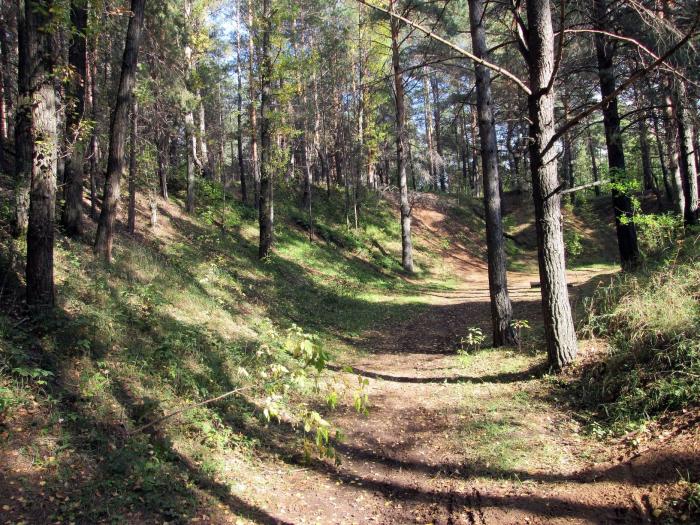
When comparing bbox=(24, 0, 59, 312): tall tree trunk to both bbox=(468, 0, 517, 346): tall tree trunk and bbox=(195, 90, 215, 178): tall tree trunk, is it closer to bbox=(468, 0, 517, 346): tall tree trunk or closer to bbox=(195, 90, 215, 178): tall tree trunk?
bbox=(468, 0, 517, 346): tall tree trunk

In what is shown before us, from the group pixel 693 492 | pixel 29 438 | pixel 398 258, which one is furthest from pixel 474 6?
pixel 398 258

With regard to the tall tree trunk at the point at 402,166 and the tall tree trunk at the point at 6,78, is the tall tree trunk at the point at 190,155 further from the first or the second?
the tall tree trunk at the point at 402,166

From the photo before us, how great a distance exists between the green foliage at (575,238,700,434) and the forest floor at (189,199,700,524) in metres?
0.41

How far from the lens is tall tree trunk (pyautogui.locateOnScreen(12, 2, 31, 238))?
572cm

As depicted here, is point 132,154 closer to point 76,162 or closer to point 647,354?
point 76,162

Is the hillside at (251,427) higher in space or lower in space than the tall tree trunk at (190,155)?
lower

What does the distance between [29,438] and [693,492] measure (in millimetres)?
5407

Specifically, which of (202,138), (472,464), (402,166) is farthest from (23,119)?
(402,166)

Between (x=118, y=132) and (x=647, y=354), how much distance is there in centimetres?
993

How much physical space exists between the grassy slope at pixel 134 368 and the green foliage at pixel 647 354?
3703mm

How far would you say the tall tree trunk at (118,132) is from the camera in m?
9.34

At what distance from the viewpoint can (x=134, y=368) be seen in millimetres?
5977

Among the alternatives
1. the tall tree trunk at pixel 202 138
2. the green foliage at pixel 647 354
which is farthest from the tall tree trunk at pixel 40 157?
the tall tree trunk at pixel 202 138

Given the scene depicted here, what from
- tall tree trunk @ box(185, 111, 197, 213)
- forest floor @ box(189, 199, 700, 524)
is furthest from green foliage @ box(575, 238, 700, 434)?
tall tree trunk @ box(185, 111, 197, 213)
